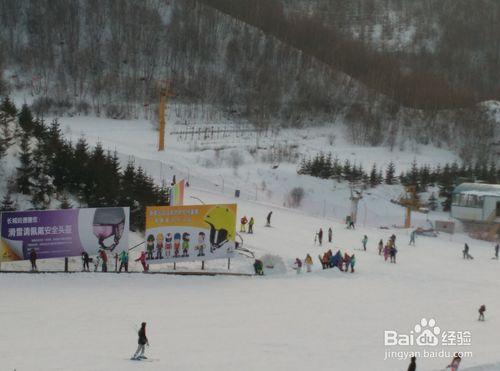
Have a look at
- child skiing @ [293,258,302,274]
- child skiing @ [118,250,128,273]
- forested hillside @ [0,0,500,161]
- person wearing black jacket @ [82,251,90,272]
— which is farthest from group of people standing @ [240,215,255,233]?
forested hillside @ [0,0,500,161]

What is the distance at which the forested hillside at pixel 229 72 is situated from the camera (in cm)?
7062

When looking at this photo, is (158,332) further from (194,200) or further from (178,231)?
(194,200)

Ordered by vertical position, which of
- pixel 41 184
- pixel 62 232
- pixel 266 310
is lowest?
pixel 266 310

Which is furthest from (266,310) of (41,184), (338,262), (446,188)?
(446,188)

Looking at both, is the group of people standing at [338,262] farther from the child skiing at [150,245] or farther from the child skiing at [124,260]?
the child skiing at [124,260]

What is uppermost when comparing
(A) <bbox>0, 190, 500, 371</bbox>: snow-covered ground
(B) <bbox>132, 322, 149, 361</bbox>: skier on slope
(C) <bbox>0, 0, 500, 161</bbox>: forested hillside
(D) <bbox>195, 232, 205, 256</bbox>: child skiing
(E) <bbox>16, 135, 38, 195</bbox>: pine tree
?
(C) <bbox>0, 0, 500, 161</bbox>: forested hillside

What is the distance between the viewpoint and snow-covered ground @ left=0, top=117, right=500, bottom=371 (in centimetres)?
1369

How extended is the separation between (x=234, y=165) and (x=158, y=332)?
114 ft

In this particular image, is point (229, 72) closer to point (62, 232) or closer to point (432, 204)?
point (432, 204)

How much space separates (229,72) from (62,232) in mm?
63484

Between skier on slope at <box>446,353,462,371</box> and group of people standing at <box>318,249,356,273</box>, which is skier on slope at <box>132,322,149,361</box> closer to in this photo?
skier on slope at <box>446,353,462,371</box>

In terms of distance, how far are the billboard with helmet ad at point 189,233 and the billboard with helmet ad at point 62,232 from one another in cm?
100

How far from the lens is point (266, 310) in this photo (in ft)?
60.2

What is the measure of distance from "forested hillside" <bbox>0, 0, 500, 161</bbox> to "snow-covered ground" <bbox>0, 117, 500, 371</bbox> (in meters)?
40.1
